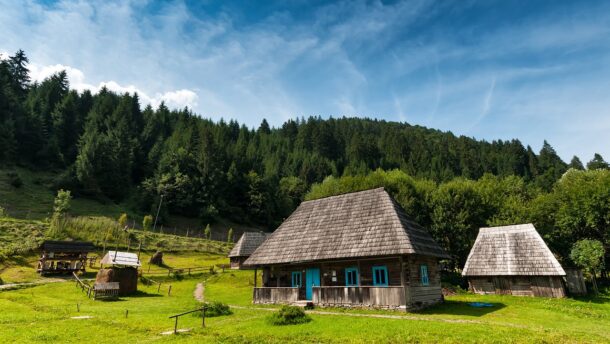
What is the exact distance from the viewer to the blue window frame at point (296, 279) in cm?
2616

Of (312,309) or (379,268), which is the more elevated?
(379,268)

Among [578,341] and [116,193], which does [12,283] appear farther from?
[116,193]

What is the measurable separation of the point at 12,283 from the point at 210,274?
1782 cm

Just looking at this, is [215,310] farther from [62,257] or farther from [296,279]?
[62,257]

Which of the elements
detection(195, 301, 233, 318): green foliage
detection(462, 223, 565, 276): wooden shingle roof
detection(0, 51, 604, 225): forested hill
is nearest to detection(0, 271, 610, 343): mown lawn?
detection(195, 301, 233, 318): green foliage

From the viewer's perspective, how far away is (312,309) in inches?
901

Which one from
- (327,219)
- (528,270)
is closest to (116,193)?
(327,219)

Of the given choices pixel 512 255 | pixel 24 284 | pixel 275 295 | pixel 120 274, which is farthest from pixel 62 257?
pixel 512 255

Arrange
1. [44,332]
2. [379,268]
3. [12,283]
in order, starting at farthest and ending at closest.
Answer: [12,283] → [379,268] → [44,332]

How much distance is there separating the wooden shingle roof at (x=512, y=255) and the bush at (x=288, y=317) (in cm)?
1971

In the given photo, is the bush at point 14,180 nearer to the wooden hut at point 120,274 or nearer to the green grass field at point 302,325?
the wooden hut at point 120,274

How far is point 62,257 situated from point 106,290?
12748 millimetres

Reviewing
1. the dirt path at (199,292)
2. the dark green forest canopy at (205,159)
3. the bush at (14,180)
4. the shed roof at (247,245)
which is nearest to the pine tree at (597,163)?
the dark green forest canopy at (205,159)

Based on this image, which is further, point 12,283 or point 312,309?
point 12,283
